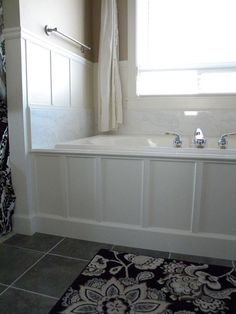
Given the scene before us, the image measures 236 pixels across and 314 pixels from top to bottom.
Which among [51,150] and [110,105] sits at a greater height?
[110,105]

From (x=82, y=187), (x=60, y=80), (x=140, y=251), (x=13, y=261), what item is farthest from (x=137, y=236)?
(x=60, y=80)

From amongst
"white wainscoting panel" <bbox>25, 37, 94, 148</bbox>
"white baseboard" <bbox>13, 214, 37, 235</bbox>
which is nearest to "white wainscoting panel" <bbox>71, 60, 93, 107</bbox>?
"white wainscoting panel" <bbox>25, 37, 94, 148</bbox>

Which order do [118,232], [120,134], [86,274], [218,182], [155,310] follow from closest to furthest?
[155,310], [86,274], [218,182], [118,232], [120,134]

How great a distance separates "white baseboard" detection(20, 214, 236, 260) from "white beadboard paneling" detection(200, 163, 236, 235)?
0.26 feet

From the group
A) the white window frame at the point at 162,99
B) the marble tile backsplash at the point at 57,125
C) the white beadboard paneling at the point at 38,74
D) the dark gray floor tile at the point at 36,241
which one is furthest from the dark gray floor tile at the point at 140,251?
the white window frame at the point at 162,99

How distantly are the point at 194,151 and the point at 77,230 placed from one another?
1019 millimetres

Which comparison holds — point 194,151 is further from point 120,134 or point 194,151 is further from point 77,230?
point 120,134

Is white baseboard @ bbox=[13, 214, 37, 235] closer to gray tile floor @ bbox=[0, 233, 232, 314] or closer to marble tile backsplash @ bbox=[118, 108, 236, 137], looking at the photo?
gray tile floor @ bbox=[0, 233, 232, 314]

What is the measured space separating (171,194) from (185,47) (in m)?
1.69

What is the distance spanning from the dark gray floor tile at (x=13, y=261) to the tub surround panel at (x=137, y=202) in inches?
11.6

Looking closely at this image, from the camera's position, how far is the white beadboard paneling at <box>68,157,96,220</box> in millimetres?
1886

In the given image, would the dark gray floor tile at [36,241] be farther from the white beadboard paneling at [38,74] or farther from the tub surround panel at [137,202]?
the white beadboard paneling at [38,74]

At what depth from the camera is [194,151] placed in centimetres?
175

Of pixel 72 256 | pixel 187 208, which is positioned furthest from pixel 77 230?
pixel 187 208
